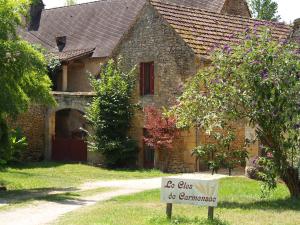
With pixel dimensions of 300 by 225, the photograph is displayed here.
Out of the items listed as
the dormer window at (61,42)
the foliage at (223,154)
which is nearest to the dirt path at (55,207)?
the foliage at (223,154)

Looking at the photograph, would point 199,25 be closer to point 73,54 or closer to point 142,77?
point 142,77

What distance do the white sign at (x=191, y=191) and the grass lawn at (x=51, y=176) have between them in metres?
6.36

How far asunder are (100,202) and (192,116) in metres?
3.21

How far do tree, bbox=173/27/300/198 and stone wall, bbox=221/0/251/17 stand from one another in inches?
734

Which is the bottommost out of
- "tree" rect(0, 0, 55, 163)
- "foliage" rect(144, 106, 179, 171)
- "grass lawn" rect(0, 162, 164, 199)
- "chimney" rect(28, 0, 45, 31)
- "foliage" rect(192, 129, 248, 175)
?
"grass lawn" rect(0, 162, 164, 199)

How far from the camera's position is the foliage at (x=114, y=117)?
26.6 meters

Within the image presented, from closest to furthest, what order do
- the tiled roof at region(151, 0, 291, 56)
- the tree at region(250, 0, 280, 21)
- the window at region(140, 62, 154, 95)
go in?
the tiled roof at region(151, 0, 291, 56), the window at region(140, 62, 154, 95), the tree at region(250, 0, 280, 21)

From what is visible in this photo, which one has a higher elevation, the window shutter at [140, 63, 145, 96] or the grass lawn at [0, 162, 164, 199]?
the window shutter at [140, 63, 145, 96]

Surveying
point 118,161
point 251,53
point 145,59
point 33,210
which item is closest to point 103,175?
point 118,161

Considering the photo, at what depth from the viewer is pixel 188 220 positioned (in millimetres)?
11703

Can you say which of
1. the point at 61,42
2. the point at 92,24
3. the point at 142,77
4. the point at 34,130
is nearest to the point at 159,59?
the point at 142,77

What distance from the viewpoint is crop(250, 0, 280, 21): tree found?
189 ft

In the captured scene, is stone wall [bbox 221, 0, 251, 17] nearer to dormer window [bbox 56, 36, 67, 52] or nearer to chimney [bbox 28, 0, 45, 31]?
dormer window [bbox 56, 36, 67, 52]

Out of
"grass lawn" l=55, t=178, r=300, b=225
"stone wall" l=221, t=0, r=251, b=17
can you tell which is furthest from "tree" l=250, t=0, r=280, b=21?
"grass lawn" l=55, t=178, r=300, b=225
